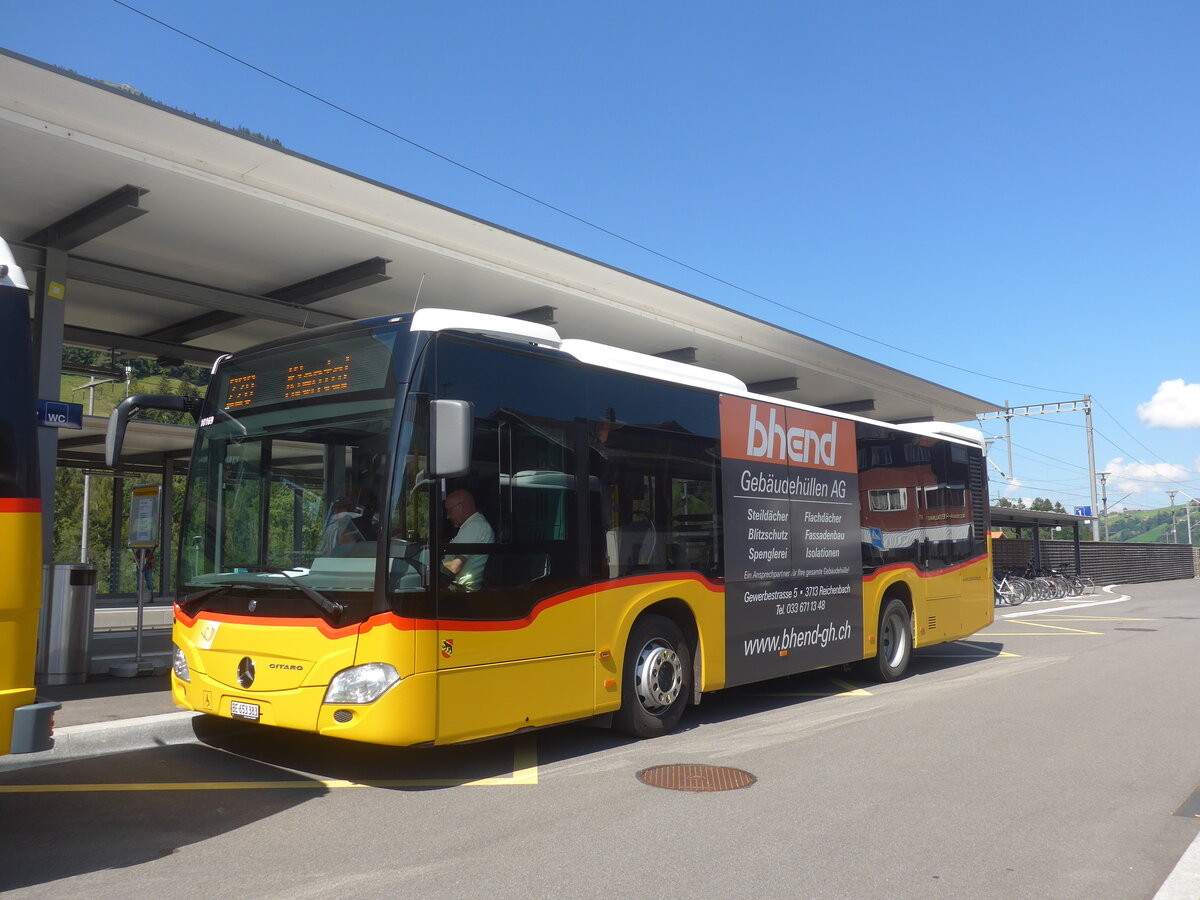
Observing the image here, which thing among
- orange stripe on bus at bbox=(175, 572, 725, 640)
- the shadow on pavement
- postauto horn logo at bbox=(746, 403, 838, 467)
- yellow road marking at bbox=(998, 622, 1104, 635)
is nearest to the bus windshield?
orange stripe on bus at bbox=(175, 572, 725, 640)

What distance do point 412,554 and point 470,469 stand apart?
2.44ft

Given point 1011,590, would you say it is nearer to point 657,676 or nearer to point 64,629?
point 657,676

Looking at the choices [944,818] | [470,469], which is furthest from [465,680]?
[944,818]

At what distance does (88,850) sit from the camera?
508cm

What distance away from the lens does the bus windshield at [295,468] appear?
6293 mm

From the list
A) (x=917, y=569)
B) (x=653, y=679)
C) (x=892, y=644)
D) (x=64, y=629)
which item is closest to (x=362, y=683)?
(x=653, y=679)

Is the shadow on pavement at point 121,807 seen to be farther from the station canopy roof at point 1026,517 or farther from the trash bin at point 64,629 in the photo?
the station canopy roof at point 1026,517

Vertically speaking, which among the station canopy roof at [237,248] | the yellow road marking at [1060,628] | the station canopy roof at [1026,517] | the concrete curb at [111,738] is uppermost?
the station canopy roof at [237,248]

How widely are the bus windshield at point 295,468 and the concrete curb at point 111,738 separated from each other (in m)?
1.44

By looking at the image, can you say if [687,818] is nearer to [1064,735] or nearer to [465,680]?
[465,680]

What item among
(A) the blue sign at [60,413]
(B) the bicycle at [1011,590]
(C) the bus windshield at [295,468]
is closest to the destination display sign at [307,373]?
(C) the bus windshield at [295,468]

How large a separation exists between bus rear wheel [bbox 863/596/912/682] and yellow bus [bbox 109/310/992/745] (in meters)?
2.59

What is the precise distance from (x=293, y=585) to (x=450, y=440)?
1484 millimetres

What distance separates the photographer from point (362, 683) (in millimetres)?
6012
